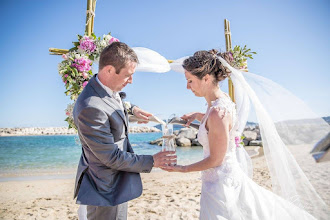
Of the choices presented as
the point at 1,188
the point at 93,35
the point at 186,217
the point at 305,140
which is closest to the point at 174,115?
the point at 305,140

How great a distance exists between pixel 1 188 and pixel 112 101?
26.4ft

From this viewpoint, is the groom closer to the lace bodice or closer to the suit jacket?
the suit jacket

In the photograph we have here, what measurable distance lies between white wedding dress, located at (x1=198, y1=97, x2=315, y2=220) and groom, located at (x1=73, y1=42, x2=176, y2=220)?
0.52m

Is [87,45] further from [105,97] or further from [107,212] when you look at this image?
[107,212]

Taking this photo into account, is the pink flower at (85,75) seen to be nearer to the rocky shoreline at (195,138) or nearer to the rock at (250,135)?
the rocky shoreline at (195,138)

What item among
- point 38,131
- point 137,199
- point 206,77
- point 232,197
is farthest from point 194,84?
point 38,131

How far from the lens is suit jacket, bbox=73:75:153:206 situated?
2037 millimetres

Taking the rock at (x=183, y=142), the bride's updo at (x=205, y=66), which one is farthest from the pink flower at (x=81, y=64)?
the rock at (x=183, y=142)

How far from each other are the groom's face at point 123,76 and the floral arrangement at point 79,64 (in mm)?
951

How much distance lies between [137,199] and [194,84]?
422cm

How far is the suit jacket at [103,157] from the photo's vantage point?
204cm

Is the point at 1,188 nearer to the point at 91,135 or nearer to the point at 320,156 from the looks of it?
the point at 91,135

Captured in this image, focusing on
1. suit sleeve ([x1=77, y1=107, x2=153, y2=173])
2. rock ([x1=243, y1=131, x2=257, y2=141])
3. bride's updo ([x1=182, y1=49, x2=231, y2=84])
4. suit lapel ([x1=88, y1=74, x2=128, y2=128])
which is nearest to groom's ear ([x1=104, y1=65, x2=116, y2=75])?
suit lapel ([x1=88, y1=74, x2=128, y2=128])

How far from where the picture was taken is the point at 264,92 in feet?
8.70
